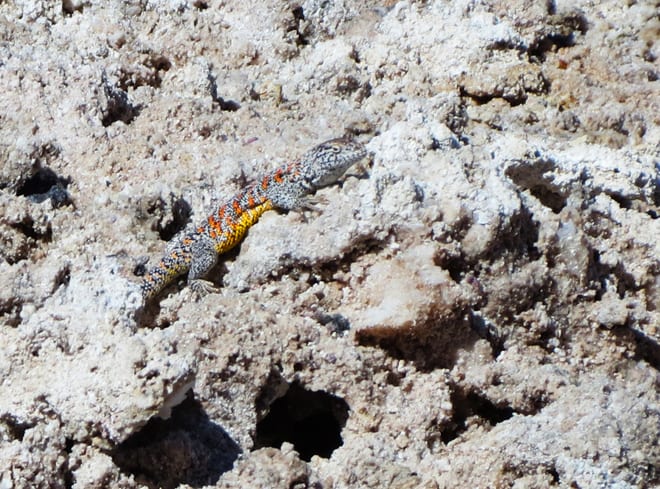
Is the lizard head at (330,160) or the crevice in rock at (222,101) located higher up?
the crevice in rock at (222,101)

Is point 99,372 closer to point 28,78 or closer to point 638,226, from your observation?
point 28,78

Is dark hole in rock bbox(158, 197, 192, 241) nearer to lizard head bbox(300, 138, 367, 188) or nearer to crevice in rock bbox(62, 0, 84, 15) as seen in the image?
lizard head bbox(300, 138, 367, 188)

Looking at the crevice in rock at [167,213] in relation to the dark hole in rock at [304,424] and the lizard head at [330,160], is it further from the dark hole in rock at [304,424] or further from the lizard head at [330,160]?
the dark hole in rock at [304,424]

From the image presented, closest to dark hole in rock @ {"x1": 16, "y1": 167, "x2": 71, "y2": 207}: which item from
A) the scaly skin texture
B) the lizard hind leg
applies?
the scaly skin texture

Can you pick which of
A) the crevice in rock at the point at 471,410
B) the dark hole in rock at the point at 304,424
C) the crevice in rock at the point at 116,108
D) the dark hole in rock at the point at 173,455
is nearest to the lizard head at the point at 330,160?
the crevice in rock at the point at 116,108

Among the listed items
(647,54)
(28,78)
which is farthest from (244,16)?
(647,54)

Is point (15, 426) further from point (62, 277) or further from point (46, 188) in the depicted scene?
point (46, 188)

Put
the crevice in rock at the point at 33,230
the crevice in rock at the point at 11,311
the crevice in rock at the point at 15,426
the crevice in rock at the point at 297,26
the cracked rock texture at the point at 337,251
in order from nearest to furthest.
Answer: the crevice in rock at the point at 15,426 < the cracked rock texture at the point at 337,251 < the crevice in rock at the point at 11,311 < the crevice in rock at the point at 33,230 < the crevice in rock at the point at 297,26
